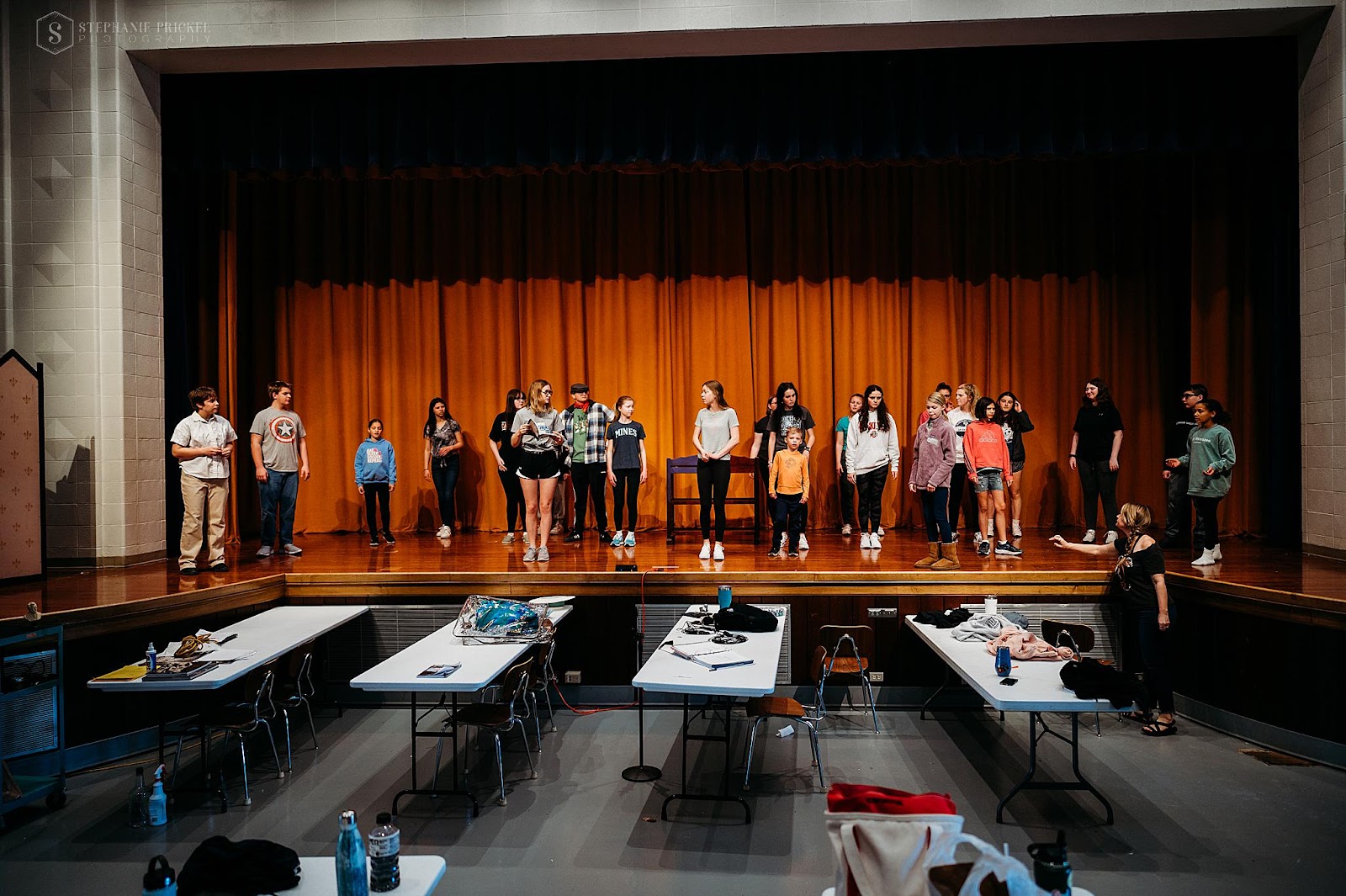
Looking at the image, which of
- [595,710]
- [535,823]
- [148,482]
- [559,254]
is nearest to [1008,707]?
[535,823]

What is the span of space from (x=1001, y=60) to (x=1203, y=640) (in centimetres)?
542

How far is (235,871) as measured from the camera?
2.71 metres

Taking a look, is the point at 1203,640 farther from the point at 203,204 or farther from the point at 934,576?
the point at 203,204

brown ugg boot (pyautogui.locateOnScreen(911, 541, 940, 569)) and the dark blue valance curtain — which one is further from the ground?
the dark blue valance curtain

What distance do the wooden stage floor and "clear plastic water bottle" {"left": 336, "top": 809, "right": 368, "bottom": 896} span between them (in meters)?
4.39

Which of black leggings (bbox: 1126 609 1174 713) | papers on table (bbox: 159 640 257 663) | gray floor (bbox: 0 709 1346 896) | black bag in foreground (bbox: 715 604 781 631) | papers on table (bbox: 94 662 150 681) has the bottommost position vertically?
gray floor (bbox: 0 709 1346 896)

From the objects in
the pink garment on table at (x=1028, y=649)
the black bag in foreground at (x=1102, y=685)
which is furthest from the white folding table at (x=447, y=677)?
the black bag in foreground at (x=1102, y=685)

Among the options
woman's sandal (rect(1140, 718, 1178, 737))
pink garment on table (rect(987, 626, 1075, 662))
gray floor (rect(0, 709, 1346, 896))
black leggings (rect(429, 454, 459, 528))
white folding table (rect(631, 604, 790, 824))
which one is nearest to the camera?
gray floor (rect(0, 709, 1346, 896))

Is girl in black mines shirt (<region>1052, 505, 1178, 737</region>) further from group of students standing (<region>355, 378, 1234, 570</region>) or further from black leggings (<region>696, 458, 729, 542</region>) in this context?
black leggings (<region>696, 458, 729, 542</region>)

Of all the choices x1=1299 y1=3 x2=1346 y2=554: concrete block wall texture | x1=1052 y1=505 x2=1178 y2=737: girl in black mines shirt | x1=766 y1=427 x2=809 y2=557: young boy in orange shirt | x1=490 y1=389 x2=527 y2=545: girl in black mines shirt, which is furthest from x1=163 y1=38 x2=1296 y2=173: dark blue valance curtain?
x1=1052 y1=505 x2=1178 y2=737: girl in black mines shirt

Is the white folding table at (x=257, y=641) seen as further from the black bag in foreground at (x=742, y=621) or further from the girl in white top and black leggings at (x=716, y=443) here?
the girl in white top and black leggings at (x=716, y=443)

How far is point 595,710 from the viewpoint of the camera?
7062 mm

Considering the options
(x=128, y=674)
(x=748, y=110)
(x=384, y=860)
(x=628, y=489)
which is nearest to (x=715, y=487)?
(x=628, y=489)

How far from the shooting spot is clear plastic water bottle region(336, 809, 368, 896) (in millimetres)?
2639
